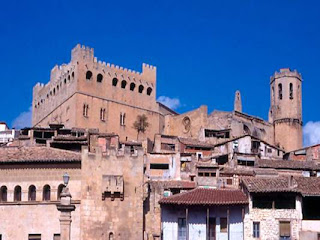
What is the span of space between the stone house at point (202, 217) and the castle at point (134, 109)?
2572cm

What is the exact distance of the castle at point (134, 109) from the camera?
226ft

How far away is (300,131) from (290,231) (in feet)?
122

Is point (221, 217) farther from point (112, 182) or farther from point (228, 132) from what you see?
point (228, 132)

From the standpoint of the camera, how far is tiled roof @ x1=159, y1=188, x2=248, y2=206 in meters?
39.7

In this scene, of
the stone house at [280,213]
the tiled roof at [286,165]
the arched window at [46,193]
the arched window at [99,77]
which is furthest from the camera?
the arched window at [99,77]

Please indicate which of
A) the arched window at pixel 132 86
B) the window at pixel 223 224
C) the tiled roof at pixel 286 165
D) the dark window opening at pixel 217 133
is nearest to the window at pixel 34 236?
the window at pixel 223 224

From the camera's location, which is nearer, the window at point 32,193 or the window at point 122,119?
the window at point 32,193

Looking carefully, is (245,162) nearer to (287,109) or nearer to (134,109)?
(134,109)

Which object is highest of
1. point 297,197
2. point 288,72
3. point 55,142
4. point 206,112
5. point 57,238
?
point 288,72

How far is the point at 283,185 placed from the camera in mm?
40812

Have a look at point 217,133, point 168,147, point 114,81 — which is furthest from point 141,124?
point 168,147

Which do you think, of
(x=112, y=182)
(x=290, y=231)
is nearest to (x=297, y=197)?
(x=290, y=231)

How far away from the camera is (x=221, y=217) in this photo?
40.5 m

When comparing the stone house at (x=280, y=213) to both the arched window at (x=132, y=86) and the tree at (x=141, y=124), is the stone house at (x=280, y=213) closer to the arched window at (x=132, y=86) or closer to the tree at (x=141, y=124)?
the tree at (x=141, y=124)
